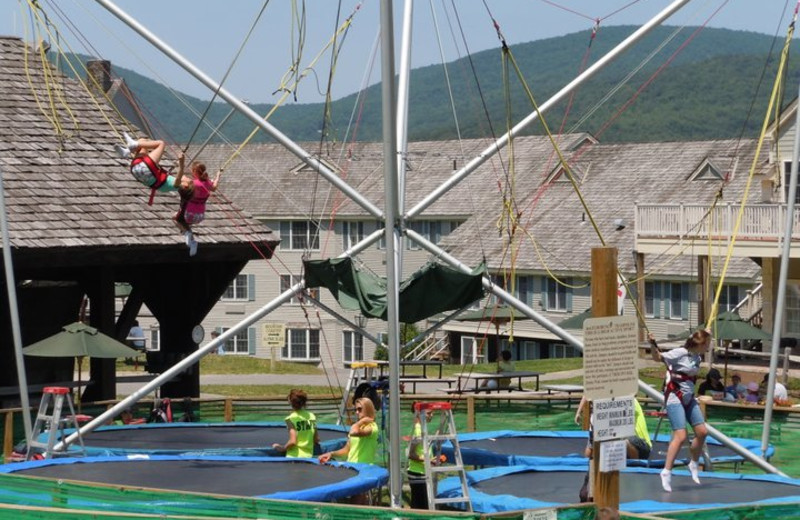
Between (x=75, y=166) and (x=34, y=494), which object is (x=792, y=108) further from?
(x=34, y=494)

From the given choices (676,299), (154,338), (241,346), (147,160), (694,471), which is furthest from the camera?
(154,338)

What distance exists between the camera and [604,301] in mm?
12484

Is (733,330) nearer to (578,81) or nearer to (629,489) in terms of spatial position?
(578,81)

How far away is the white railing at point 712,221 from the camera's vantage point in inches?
1458

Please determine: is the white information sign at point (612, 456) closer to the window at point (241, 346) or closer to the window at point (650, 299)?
the window at point (650, 299)

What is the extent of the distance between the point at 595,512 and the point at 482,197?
1915 inches

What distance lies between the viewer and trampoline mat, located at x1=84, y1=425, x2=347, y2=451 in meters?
19.6

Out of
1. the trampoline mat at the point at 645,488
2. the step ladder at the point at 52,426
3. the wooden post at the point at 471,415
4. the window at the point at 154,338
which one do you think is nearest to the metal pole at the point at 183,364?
the step ladder at the point at 52,426

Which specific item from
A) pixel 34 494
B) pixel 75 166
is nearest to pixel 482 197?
pixel 75 166

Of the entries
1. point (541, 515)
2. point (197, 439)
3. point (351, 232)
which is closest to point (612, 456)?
point (541, 515)

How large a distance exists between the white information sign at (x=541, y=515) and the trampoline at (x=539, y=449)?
5.63 meters

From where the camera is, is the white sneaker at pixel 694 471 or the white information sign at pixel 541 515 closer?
the white information sign at pixel 541 515

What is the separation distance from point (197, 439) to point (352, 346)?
139ft

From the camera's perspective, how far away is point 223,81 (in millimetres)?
16641
